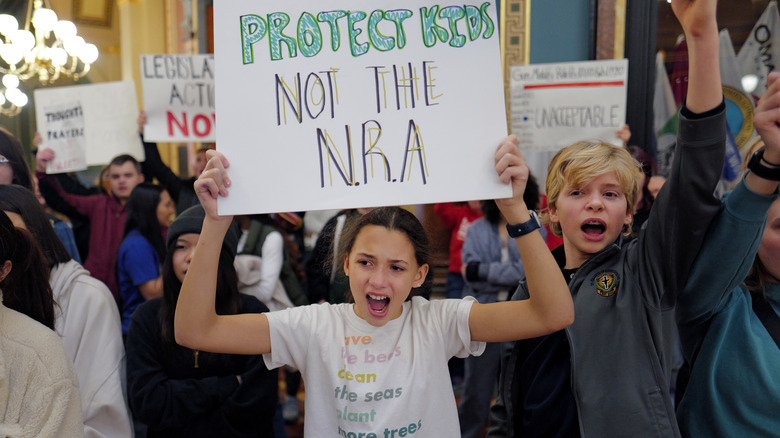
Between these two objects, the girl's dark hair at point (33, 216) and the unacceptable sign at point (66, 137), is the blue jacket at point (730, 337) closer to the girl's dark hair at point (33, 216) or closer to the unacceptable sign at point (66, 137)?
the girl's dark hair at point (33, 216)

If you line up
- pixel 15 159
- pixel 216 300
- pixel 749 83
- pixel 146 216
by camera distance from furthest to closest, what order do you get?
pixel 749 83
pixel 146 216
pixel 15 159
pixel 216 300

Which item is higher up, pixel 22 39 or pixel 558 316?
pixel 22 39

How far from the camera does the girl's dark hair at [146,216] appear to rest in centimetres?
395

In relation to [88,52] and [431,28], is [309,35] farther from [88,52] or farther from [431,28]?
[88,52]

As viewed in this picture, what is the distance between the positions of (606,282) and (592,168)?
346mm

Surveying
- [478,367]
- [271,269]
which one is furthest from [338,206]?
[478,367]

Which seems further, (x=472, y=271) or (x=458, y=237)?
(x=458, y=237)

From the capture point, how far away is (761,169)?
1593 millimetres

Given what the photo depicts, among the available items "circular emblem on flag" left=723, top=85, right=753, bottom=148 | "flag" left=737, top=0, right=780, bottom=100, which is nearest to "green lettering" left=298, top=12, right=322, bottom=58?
"circular emblem on flag" left=723, top=85, right=753, bottom=148

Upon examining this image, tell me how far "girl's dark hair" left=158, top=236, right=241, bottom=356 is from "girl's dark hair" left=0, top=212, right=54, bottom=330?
17.7 inches

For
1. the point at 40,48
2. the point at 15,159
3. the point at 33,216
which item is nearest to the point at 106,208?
the point at 15,159

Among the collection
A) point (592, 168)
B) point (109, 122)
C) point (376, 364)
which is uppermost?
point (109, 122)

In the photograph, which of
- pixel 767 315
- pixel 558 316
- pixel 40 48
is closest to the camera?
pixel 558 316

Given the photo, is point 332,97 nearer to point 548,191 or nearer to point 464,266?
point 548,191
